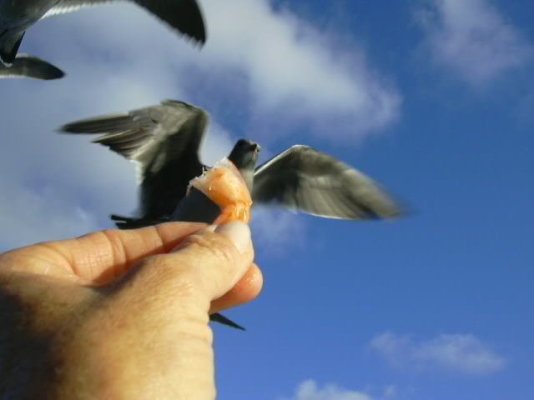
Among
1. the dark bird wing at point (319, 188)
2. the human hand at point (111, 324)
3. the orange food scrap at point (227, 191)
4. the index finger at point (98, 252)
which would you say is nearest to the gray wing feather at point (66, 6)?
the dark bird wing at point (319, 188)

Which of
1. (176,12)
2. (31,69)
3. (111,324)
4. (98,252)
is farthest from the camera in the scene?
(31,69)

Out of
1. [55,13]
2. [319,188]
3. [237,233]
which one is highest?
[319,188]

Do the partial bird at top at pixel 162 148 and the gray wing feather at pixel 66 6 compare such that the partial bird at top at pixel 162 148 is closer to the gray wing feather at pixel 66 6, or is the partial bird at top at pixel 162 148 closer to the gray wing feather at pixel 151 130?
the gray wing feather at pixel 151 130

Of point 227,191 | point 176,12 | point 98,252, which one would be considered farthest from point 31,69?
point 98,252

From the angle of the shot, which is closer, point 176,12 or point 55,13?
point 55,13

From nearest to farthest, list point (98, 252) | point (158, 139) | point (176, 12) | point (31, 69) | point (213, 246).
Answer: point (213, 246) < point (98, 252) < point (158, 139) < point (176, 12) < point (31, 69)

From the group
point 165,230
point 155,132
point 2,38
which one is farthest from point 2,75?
point 165,230

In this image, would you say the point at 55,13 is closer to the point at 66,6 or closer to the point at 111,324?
the point at 66,6

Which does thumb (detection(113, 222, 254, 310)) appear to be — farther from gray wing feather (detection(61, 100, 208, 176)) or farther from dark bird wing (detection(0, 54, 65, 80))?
dark bird wing (detection(0, 54, 65, 80))
